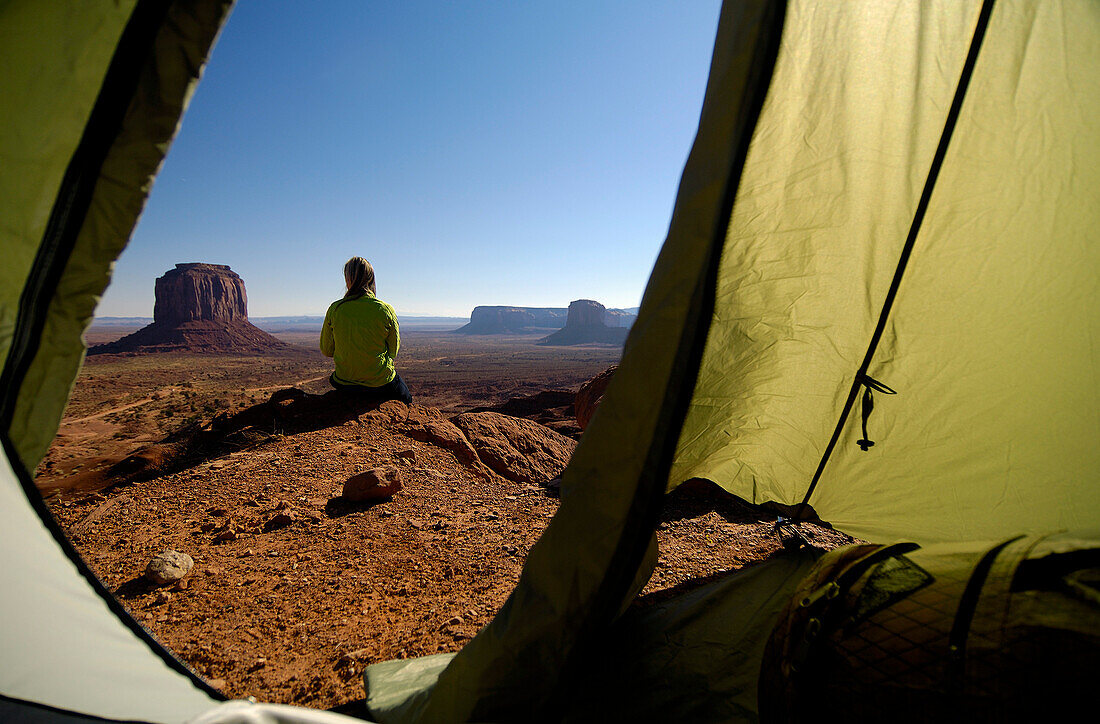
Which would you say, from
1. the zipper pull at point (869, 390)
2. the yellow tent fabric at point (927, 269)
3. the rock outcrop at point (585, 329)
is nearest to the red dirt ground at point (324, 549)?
the yellow tent fabric at point (927, 269)

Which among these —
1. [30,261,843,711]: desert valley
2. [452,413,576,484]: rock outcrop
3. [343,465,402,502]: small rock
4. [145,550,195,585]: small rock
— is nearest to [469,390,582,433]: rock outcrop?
[452,413,576,484]: rock outcrop

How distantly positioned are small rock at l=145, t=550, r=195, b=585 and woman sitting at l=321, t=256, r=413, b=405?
283 cm

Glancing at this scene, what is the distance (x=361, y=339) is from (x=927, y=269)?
16.1 feet

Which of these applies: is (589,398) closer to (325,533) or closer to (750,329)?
(325,533)

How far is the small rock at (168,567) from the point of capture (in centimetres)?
218

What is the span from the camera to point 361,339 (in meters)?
4.95

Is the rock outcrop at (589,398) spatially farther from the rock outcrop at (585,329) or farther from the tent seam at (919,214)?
the rock outcrop at (585,329)

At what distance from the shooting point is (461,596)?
2213 mm

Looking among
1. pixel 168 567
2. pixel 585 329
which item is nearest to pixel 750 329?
pixel 168 567

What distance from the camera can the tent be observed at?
3.28ft

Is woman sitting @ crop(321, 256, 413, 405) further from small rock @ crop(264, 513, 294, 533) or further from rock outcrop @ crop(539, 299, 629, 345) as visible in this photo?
rock outcrop @ crop(539, 299, 629, 345)

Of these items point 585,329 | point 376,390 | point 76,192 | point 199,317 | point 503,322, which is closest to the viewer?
point 76,192

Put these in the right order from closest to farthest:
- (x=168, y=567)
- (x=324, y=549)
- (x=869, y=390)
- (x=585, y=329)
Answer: (x=869, y=390) → (x=168, y=567) → (x=324, y=549) → (x=585, y=329)

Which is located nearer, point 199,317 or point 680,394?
point 680,394
